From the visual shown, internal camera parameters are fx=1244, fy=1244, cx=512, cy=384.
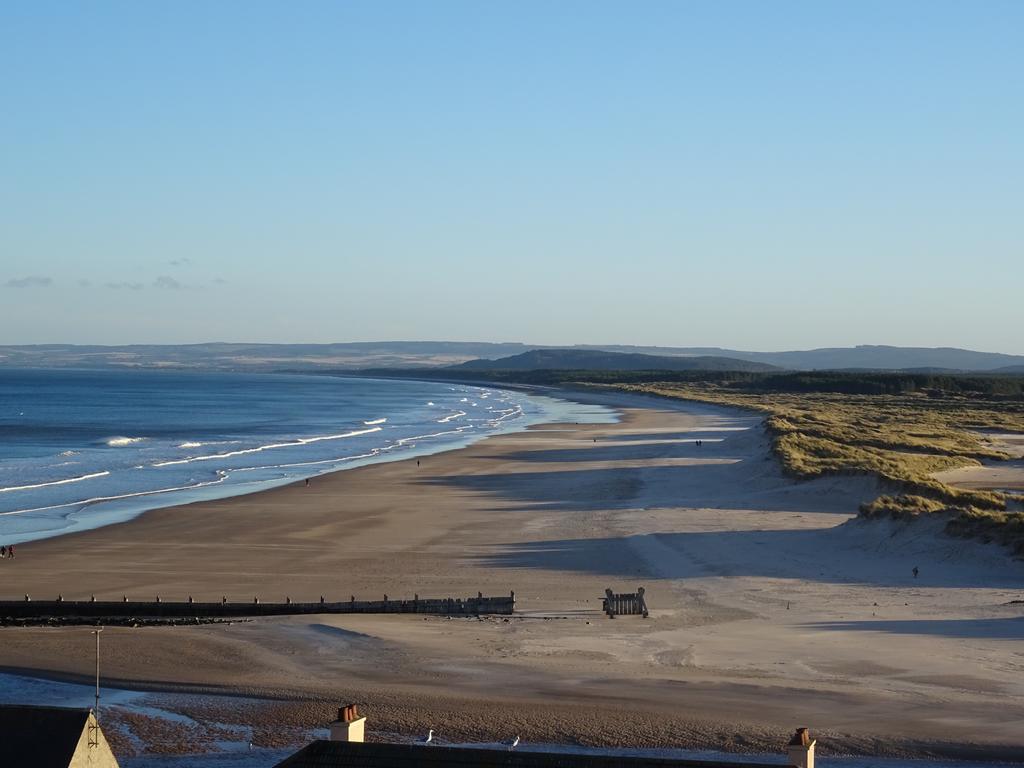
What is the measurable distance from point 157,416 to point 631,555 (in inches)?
3025

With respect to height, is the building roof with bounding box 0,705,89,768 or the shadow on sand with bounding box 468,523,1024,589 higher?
the building roof with bounding box 0,705,89,768

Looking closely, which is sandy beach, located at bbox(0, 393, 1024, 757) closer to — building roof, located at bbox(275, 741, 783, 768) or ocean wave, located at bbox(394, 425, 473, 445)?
building roof, located at bbox(275, 741, 783, 768)

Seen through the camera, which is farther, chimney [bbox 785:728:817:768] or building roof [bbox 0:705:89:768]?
chimney [bbox 785:728:817:768]

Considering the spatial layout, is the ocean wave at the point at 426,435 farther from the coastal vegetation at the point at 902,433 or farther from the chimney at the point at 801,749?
the chimney at the point at 801,749

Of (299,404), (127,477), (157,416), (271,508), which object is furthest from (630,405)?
(271,508)

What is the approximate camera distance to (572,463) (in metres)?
59.6

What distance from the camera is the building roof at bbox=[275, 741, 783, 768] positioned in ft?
32.0

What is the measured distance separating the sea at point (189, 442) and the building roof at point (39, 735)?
Result: 2701 centimetres

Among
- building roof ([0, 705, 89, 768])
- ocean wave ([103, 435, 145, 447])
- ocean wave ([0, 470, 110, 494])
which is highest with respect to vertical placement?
building roof ([0, 705, 89, 768])

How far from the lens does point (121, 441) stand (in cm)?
7331

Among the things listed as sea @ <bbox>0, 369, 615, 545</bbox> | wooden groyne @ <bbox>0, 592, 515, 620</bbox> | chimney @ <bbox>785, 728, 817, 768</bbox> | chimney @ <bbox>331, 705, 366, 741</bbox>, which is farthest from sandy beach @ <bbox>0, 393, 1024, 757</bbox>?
chimney @ <bbox>331, 705, 366, 741</bbox>

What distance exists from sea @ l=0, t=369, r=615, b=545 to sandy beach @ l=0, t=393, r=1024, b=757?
3.92 m

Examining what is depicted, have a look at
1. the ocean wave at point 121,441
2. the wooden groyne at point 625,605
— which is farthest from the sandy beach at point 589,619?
the ocean wave at point 121,441

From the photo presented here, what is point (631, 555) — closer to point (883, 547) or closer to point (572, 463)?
point (883, 547)
